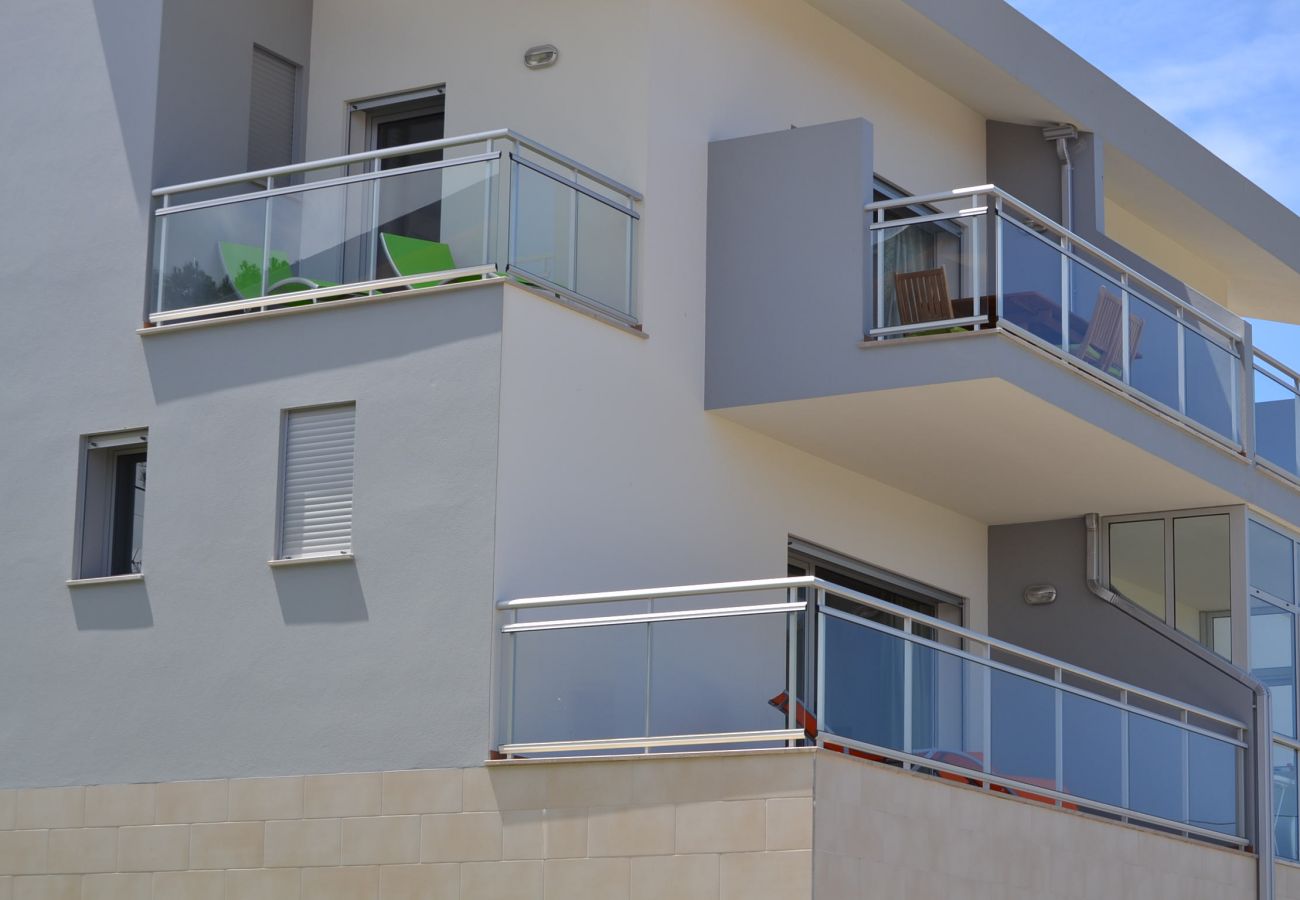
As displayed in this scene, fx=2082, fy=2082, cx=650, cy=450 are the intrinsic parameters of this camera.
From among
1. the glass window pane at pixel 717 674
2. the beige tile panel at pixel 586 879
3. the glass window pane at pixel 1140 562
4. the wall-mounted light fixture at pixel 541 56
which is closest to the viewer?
the glass window pane at pixel 717 674

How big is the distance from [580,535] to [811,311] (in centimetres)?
255

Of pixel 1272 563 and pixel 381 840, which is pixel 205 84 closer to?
pixel 381 840

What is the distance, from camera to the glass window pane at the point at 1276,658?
1781cm

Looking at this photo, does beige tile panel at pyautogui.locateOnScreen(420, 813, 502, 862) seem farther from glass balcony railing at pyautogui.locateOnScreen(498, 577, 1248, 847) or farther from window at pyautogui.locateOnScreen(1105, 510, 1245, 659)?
window at pyautogui.locateOnScreen(1105, 510, 1245, 659)

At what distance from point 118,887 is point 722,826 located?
4.76 metres

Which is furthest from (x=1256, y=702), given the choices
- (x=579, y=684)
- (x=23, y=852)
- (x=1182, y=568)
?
(x=23, y=852)

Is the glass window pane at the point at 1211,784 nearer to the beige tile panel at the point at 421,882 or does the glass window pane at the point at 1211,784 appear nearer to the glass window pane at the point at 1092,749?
the glass window pane at the point at 1092,749

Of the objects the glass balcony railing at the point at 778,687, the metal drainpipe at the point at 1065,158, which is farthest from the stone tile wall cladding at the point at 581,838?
the metal drainpipe at the point at 1065,158

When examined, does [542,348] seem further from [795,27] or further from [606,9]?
[795,27]

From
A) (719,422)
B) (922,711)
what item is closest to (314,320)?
(719,422)

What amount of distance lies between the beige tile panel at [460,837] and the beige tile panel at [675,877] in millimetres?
1054

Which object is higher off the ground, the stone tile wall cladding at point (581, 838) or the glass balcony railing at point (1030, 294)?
the glass balcony railing at point (1030, 294)

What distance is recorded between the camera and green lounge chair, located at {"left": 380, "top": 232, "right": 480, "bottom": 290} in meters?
13.8

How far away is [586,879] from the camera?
12375mm
